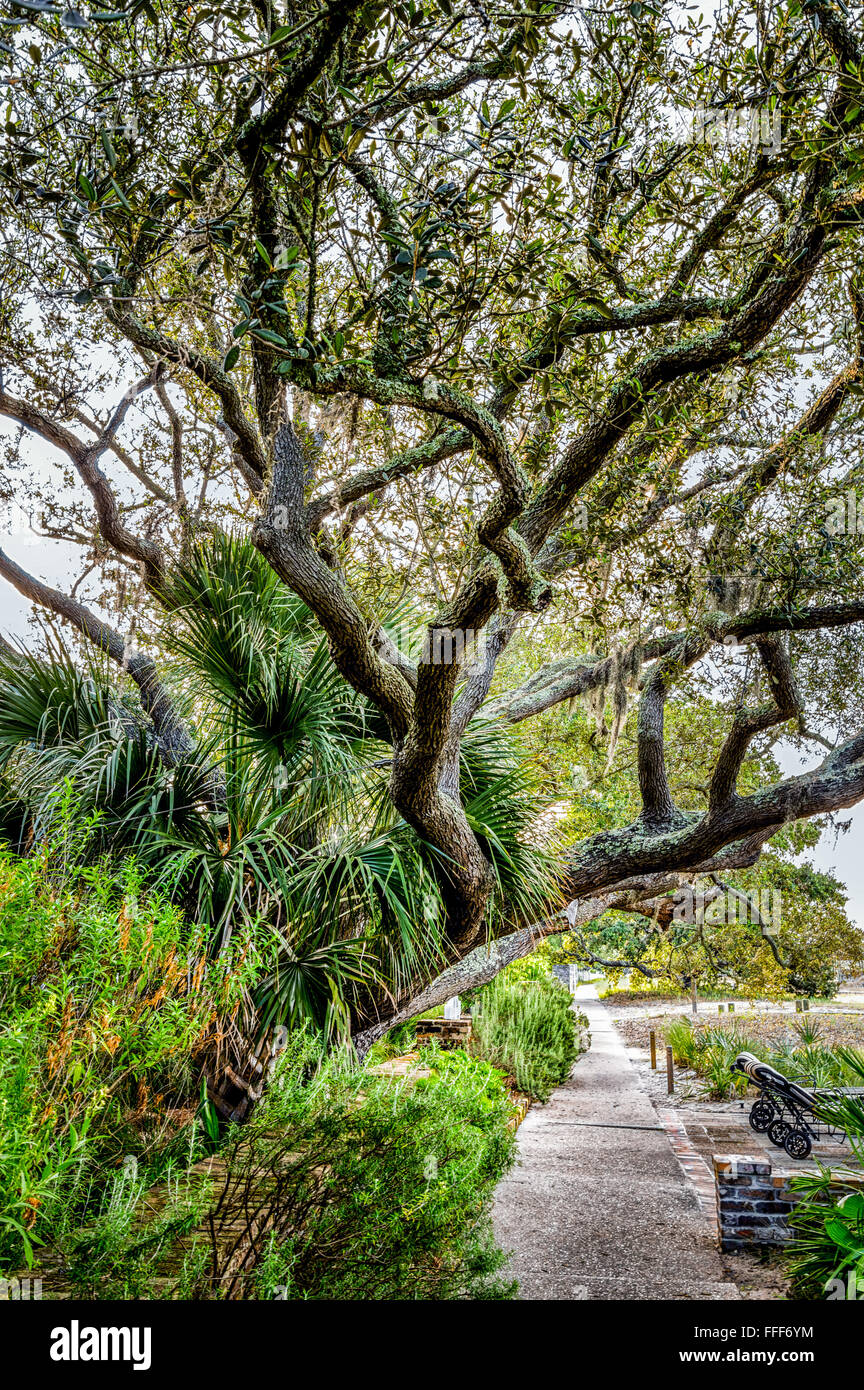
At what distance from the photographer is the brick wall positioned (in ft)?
15.7

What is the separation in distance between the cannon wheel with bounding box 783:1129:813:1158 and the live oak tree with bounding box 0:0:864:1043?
6.78 feet

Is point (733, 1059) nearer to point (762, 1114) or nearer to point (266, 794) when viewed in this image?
point (762, 1114)

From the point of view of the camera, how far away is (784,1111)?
24.1 ft

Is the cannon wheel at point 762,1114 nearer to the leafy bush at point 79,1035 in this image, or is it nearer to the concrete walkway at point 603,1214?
the concrete walkway at point 603,1214

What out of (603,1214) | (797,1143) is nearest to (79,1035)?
(603,1214)

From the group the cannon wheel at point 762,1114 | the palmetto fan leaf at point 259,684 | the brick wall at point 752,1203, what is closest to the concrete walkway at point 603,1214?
the brick wall at point 752,1203

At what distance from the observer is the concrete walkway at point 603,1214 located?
14.4ft

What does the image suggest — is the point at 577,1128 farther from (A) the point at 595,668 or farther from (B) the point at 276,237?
(B) the point at 276,237

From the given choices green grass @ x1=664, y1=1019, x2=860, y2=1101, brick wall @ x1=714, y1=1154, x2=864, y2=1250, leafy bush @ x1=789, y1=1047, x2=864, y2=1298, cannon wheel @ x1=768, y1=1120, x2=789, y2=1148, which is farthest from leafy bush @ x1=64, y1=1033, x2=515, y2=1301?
green grass @ x1=664, y1=1019, x2=860, y2=1101

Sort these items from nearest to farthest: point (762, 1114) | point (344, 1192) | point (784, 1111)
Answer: point (344, 1192) → point (762, 1114) → point (784, 1111)

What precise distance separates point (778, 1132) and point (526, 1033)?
12.0 ft

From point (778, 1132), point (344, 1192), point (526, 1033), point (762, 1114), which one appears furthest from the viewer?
point (526, 1033)

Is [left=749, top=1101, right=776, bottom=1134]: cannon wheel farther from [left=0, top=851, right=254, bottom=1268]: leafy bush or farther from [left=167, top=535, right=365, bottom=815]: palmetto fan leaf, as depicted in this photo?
[left=0, top=851, right=254, bottom=1268]: leafy bush
